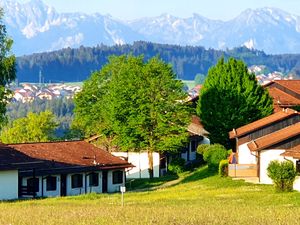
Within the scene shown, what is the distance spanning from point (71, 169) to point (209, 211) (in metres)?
29.9

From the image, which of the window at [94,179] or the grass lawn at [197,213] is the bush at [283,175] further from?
the window at [94,179]

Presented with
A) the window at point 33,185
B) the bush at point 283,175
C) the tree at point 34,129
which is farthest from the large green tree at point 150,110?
the tree at point 34,129

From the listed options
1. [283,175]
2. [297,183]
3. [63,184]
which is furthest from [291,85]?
[283,175]

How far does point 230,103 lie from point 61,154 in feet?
53.7

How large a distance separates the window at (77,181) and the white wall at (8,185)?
650cm

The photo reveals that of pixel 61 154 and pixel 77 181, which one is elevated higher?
pixel 61 154

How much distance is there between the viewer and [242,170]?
54375 millimetres

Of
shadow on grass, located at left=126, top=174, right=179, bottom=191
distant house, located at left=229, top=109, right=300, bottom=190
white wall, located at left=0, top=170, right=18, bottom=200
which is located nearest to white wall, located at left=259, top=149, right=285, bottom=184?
distant house, located at left=229, top=109, right=300, bottom=190

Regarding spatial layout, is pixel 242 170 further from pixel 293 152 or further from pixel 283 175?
pixel 283 175

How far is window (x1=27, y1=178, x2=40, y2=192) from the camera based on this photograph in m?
55.5

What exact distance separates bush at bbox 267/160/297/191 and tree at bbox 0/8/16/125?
19.6 metres

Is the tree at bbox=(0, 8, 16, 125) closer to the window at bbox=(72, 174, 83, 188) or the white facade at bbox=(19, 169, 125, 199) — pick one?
the white facade at bbox=(19, 169, 125, 199)

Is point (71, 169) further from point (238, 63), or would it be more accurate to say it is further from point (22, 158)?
point (238, 63)

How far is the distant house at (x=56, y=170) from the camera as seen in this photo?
54.3 meters
